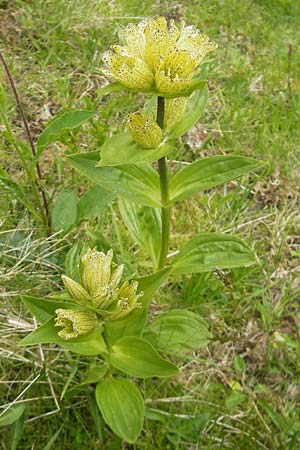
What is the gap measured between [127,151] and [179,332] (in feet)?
2.65

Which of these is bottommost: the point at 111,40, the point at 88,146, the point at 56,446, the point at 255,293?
the point at 56,446

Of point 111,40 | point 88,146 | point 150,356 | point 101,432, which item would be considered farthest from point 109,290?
point 111,40

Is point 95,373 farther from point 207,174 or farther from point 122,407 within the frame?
point 207,174

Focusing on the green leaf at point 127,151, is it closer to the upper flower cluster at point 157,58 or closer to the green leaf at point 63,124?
the upper flower cluster at point 157,58

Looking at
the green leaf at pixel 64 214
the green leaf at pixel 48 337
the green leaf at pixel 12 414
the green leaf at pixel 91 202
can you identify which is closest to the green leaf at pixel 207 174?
the green leaf at pixel 91 202

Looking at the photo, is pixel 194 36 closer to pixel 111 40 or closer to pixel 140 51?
pixel 140 51

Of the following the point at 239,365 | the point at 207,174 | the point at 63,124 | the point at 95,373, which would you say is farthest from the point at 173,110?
the point at 239,365

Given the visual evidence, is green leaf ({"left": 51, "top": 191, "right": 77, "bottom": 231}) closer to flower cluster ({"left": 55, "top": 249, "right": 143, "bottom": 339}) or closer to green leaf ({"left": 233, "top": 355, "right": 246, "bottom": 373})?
flower cluster ({"left": 55, "top": 249, "right": 143, "bottom": 339})

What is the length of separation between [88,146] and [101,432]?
1423 millimetres

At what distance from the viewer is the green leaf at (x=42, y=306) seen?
187cm

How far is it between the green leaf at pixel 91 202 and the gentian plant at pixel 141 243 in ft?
0.26

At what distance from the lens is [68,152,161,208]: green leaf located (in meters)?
2.10

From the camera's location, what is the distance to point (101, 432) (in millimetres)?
2170

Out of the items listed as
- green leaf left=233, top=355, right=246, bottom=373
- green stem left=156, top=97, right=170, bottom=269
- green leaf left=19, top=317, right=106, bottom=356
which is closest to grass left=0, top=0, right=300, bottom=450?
green leaf left=233, top=355, right=246, bottom=373
